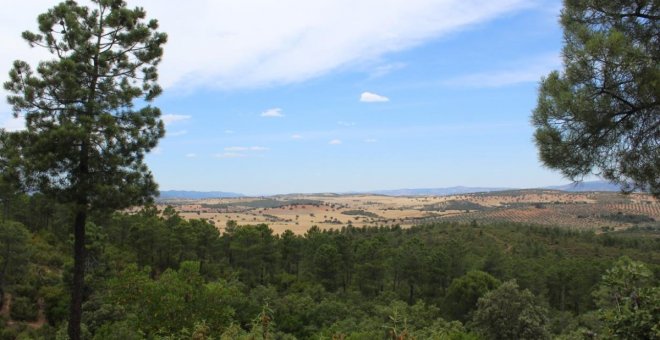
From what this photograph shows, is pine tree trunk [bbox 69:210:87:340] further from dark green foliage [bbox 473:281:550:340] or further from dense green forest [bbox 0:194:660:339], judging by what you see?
dark green foliage [bbox 473:281:550:340]

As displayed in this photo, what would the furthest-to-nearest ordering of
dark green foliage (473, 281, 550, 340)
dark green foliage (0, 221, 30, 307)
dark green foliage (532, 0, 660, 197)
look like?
dark green foliage (0, 221, 30, 307), dark green foliage (473, 281, 550, 340), dark green foliage (532, 0, 660, 197)

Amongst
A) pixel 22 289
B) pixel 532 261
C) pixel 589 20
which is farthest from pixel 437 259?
pixel 589 20

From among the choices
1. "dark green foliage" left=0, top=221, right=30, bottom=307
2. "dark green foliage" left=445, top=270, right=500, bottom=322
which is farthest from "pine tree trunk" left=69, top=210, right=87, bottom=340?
"dark green foliage" left=445, top=270, right=500, bottom=322

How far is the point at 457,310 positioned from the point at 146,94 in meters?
34.0

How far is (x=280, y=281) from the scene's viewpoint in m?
45.0

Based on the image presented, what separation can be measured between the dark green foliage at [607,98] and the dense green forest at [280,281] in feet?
29.1

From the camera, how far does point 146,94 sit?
12.1 meters

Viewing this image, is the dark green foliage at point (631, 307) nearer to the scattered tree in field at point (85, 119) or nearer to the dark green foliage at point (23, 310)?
the scattered tree in field at point (85, 119)

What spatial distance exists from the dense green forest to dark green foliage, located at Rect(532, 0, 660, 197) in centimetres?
886

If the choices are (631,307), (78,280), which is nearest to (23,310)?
(78,280)

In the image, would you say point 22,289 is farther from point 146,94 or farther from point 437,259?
point 437,259

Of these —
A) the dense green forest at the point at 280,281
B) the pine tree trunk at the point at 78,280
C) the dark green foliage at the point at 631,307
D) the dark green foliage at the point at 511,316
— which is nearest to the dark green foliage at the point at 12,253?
the dense green forest at the point at 280,281

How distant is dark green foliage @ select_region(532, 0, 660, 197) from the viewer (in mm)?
6613

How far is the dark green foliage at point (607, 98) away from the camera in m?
6.61
